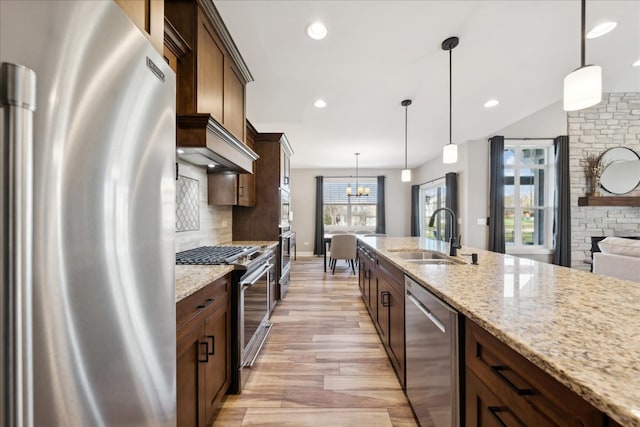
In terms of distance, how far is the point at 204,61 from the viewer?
182cm

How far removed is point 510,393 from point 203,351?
50.8 inches

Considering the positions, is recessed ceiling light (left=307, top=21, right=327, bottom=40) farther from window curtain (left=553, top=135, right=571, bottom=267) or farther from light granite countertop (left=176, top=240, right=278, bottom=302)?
window curtain (left=553, top=135, right=571, bottom=267)

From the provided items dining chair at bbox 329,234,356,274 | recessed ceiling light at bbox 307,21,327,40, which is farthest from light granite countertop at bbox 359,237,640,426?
dining chair at bbox 329,234,356,274

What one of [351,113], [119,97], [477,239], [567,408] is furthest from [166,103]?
[477,239]

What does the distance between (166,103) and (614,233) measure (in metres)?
6.95

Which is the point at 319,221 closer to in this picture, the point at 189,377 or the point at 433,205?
the point at 433,205

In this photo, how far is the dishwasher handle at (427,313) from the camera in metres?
1.16

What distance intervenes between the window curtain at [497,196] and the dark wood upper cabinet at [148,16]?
5.40m

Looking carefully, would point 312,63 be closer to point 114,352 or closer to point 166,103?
point 166,103

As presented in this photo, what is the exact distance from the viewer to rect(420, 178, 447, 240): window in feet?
21.4

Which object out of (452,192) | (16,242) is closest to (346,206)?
(452,192)

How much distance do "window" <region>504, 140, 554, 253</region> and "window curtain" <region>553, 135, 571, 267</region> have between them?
262 millimetres

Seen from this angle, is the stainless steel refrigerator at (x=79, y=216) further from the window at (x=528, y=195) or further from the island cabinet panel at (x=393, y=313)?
the window at (x=528, y=195)

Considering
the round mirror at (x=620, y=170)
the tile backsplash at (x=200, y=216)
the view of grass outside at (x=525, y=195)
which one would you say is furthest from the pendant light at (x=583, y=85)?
the round mirror at (x=620, y=170)
